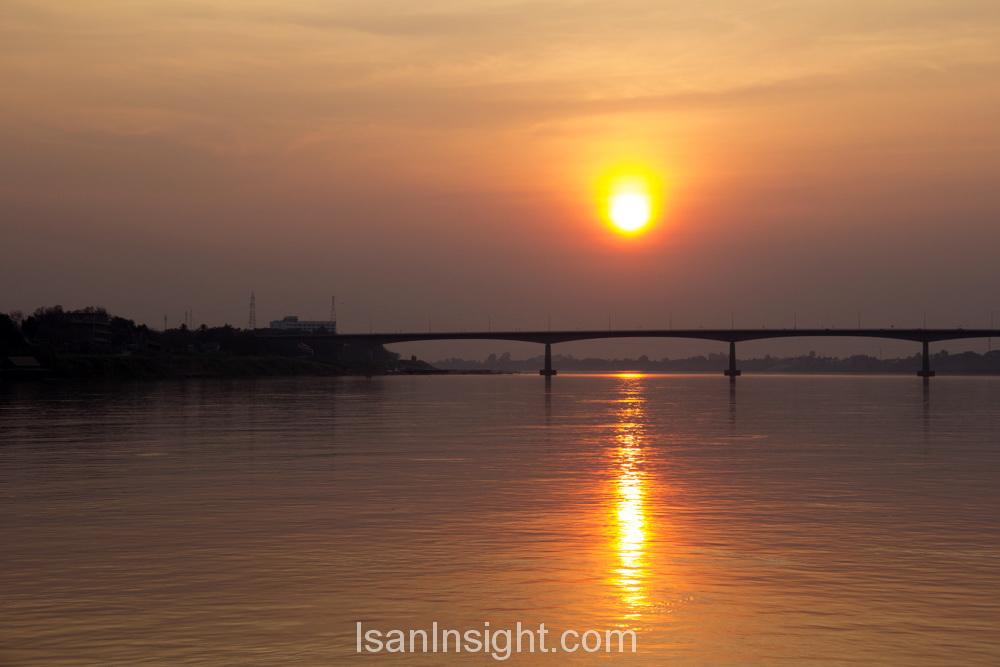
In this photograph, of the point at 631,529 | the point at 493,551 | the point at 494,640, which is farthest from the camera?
the point at 631,529

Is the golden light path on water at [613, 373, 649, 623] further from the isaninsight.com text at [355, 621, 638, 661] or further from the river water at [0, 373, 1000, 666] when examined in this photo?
the isaninsight.com text at [355, 621, 638, 661]

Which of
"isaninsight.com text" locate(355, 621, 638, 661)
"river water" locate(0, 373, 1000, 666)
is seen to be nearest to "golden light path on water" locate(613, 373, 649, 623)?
"river water" locate(0, 373, 1000, 666)

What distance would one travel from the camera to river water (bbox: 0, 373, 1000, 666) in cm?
1541

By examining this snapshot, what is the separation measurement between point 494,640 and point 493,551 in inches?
267

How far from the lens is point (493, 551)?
22.1 metres

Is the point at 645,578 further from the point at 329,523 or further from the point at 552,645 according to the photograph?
the point at 329,523

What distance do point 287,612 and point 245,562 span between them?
4273 millimetres

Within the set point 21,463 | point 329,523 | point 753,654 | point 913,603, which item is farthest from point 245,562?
point 21,463

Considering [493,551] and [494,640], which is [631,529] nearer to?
[493,551]

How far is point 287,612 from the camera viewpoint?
16.7 meters

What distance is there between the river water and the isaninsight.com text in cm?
23

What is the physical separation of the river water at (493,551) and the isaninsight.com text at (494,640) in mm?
231

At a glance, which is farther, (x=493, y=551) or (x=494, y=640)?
(x=493, y=551)

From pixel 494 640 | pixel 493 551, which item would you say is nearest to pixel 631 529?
pixel 493 551
